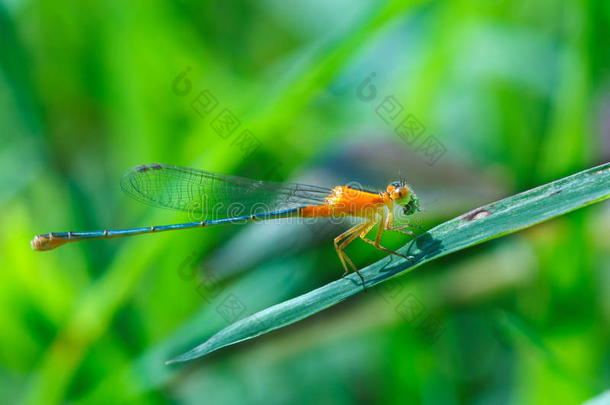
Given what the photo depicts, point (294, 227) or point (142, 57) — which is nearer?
point (294, 227)

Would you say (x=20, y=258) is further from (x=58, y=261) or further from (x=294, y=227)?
(x=294, y=227)

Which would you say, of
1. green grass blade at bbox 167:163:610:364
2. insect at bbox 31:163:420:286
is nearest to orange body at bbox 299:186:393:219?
insect at bbox 31:163:420:286

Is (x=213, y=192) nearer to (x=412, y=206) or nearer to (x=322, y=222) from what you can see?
(x=322, y=222)

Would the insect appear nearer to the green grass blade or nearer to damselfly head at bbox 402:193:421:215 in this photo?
damselfly head at bbox 402:193:421:215

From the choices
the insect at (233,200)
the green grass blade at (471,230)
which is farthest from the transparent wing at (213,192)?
the green grass blade at (471,230)

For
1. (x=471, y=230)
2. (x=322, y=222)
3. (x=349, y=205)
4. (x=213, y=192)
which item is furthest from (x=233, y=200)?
(x=471, y=230)

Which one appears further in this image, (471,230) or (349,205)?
(349,205)

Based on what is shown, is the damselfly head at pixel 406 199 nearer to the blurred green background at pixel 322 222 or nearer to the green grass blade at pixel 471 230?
the blurred green background at pixel 322 222

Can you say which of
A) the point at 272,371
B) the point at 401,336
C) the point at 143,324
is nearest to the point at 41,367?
the point at 143,324
